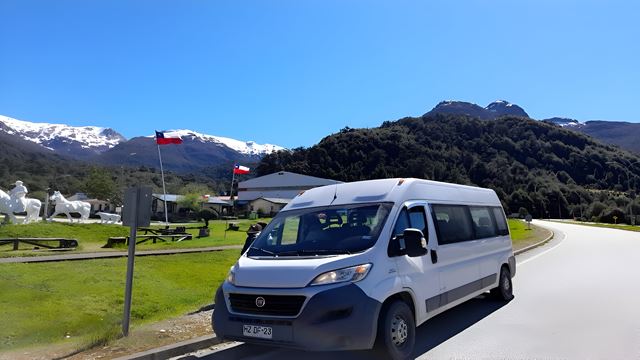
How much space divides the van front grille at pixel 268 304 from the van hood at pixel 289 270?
0.13 metres

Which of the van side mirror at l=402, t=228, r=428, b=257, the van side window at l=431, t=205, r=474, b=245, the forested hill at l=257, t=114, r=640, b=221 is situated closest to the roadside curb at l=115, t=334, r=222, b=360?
the van side mirror at l=402, t=228, r=428, b=257

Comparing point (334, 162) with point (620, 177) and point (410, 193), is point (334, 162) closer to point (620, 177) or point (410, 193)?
point (620, 177)

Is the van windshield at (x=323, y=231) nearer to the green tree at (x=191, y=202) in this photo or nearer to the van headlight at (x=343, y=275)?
the van headlight at (x=343, y=275)

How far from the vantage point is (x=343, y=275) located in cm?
540

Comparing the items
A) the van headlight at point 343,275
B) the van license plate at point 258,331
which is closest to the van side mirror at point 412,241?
the van headlight at point 343,275

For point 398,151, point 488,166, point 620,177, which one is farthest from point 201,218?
point 620,177

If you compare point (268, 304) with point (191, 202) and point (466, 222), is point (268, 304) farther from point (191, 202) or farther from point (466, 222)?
point (191, 202)

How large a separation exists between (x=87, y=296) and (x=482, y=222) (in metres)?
8.21

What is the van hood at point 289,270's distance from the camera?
5.37 m

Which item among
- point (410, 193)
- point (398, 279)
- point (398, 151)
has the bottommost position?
point (398, 279)

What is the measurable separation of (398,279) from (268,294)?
5.26ft

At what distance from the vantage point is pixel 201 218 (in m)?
74.1

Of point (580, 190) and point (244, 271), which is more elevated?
point (580, 190)

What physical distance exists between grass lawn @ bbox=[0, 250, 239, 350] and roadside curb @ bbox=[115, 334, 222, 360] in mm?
1095
